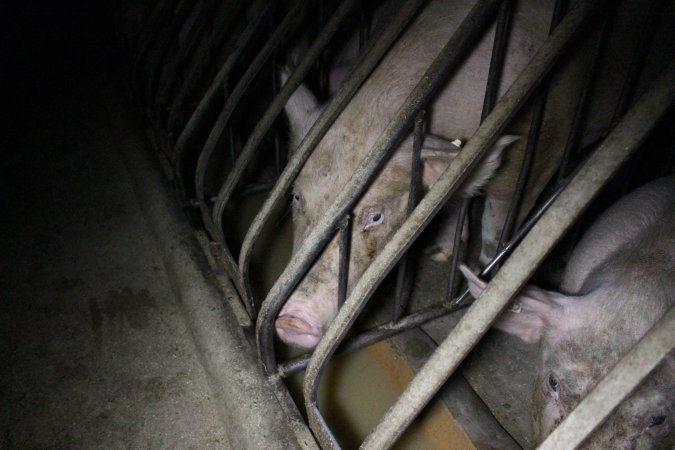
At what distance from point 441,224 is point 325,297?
1636 mm

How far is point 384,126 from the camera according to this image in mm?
2211

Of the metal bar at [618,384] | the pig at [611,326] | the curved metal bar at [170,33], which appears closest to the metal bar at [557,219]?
the metal bar at [618,384]

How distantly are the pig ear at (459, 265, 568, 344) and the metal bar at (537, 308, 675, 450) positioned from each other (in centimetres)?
76

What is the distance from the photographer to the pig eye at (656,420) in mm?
1624

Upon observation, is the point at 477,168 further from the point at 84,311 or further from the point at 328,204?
the point at 84,311

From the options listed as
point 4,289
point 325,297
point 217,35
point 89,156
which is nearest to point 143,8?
point 89,156

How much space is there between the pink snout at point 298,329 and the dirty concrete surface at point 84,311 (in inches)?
22.3

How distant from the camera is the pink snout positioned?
1.95 metres

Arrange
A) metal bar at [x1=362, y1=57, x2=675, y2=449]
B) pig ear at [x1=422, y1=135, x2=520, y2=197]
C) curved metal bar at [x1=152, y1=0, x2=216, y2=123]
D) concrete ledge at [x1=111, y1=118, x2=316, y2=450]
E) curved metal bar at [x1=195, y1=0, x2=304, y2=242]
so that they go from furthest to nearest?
curved metal bar at [x1=152, y1=0, x2=216, y2=123]
curved metal bar at [x1=195, y1=0, x2=304, y2=242]
concrete ledge at [x1=111, y1=118, x2=316, y2=450]
pig ear at [x1=422, y1=135, x2=520, y2=197]
metal bar at [x1=362, y1=57, x2=675, y2=449]

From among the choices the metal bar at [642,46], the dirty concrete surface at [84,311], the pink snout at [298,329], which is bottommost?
the dirty concrete surface at [84,311]

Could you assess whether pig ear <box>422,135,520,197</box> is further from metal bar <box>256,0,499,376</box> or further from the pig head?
metal bar <box>256,0,499,376</box>

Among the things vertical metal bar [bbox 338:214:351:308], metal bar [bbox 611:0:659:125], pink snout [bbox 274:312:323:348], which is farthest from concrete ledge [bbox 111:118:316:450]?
metal bar [bbox 611:0:659:125]

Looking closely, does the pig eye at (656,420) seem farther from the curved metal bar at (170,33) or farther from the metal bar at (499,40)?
the curved metal bar at (170,33)

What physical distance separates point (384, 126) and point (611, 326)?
4.24 feet
